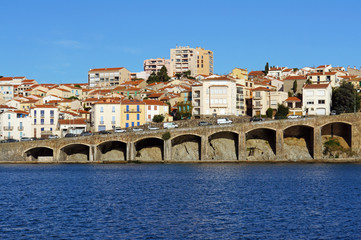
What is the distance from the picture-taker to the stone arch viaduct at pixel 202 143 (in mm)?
95688

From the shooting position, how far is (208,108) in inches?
4749

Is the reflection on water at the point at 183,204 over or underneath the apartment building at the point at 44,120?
underneath

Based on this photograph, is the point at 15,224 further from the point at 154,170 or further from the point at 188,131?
the point at 188,131

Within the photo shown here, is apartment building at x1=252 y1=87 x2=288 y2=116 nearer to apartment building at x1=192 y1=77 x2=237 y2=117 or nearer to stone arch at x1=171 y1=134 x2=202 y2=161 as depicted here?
apartment building at x1=192 y1=77 x2=237 y2=117

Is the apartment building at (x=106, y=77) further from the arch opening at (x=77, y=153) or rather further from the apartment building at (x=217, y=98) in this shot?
the arch opening at (x=77, y=153)

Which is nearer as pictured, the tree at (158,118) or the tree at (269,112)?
the tree at (158,118)

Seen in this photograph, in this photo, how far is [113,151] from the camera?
104 meters

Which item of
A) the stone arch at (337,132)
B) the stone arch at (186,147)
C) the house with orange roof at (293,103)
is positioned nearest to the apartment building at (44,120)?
the stone arch at (186,147)

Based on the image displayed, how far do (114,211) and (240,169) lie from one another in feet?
137

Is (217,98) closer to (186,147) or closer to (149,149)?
(186,147)

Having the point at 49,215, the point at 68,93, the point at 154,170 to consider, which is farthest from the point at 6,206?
the point at 68,93

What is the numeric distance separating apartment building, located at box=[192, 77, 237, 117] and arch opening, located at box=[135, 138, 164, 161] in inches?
819

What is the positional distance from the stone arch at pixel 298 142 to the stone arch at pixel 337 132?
105 inches

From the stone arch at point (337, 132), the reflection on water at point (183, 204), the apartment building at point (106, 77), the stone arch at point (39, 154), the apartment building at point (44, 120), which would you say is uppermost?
the apartment building at point (106, 77)
